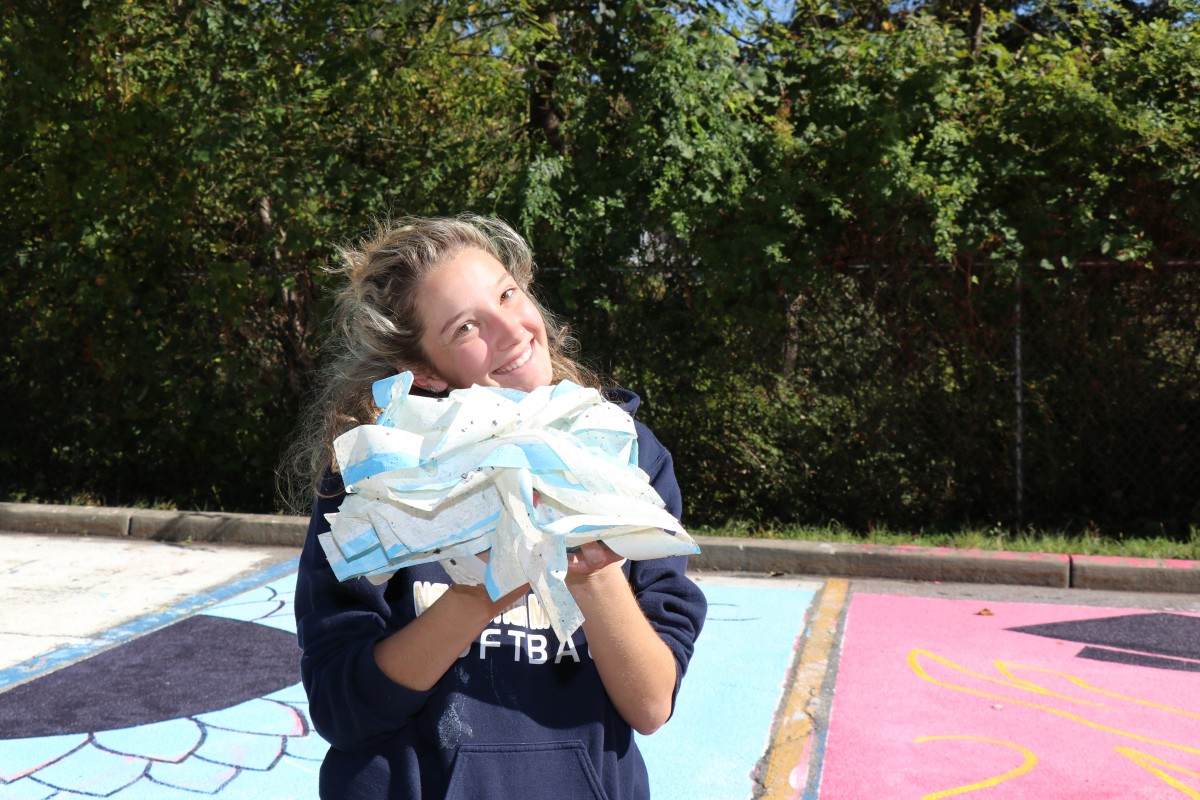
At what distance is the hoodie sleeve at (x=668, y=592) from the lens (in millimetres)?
1750

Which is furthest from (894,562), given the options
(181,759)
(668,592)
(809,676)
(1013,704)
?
(668,592)

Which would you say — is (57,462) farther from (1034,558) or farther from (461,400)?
(461,400)

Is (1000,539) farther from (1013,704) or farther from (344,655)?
(344,655)

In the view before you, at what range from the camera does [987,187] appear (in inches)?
270

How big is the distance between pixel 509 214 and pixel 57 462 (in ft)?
14.2

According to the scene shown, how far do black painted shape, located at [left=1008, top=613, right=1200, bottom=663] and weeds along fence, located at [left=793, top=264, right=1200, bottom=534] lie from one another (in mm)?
1741

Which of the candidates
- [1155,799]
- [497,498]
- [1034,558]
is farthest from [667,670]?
[1034,558]

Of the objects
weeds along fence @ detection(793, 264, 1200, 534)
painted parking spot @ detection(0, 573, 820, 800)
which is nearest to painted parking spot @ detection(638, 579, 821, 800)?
painted parking spot @ detection(0, 573, 820, 800)

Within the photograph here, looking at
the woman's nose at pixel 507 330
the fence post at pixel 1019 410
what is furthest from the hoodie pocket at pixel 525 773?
the fence post at pixel 1019 410

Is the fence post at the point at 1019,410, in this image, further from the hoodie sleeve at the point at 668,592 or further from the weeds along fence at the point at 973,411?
the hoodie sleeve at the point at 668,592

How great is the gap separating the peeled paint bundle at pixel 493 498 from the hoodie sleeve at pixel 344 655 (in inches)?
7.9

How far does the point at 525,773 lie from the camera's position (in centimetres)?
166

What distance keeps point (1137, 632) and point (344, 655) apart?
4.56 metres

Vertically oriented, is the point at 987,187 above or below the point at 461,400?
above
